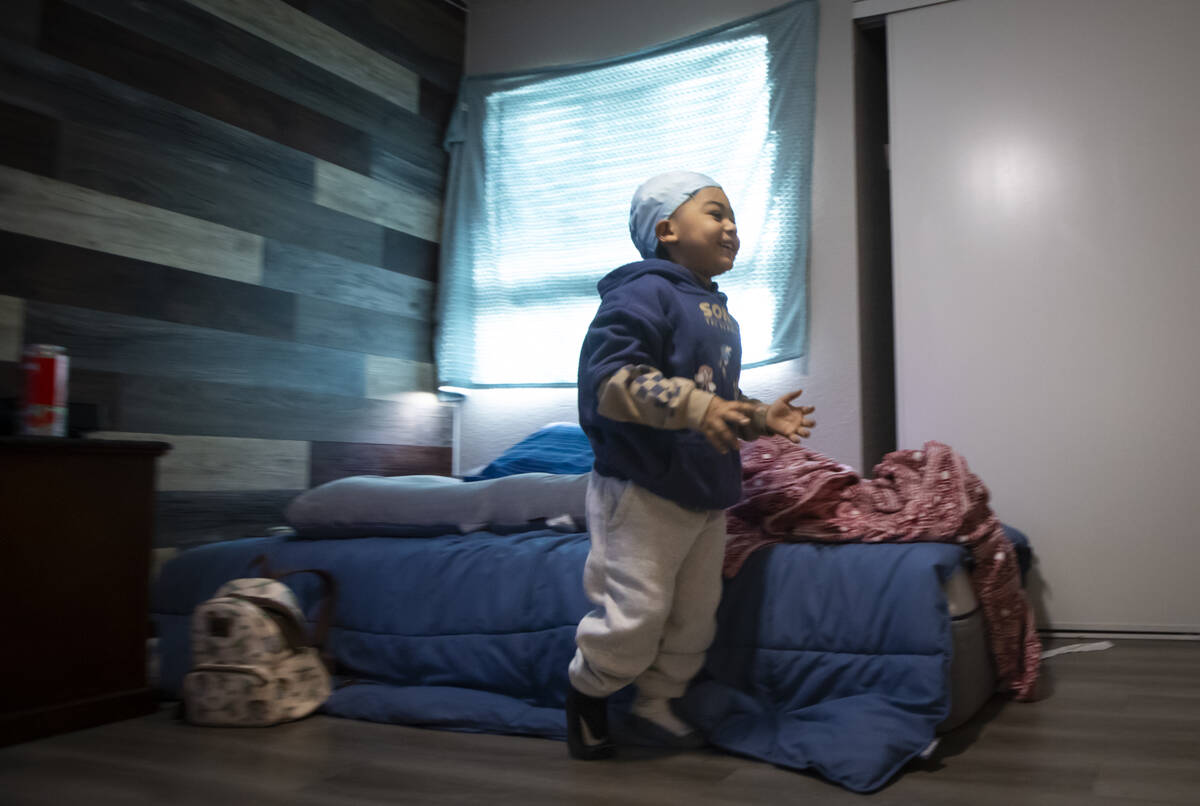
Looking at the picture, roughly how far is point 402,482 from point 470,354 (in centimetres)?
135

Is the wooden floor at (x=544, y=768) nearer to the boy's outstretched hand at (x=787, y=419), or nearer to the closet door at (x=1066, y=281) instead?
the boy's outstretched hand at (x=787, y=419)

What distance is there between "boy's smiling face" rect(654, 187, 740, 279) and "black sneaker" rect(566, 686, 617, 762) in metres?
0.79

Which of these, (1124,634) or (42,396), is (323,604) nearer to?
(42,396)

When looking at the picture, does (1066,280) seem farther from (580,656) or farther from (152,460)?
(152,460)

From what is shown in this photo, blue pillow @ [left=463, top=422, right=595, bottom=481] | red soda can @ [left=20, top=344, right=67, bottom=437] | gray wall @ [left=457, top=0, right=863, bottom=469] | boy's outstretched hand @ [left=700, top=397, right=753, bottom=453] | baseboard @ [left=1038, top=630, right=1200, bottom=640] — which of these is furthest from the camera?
gray wall @ [left=457, top=0, right=863, bottom=469]

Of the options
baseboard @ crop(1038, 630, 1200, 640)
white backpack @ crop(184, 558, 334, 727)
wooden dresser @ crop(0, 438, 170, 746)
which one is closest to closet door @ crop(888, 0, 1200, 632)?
baseboard @ crop(1038, 630, 1200, 640)

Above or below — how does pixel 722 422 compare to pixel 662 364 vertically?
below

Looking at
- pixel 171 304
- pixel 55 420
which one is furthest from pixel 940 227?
pixel 55 420

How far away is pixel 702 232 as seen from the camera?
181cm

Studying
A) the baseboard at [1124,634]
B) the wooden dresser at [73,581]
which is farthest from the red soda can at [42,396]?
the baseboard at [1124,634]

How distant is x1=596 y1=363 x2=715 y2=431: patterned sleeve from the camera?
1490 mm

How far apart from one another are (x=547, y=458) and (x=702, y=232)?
1.06 meters

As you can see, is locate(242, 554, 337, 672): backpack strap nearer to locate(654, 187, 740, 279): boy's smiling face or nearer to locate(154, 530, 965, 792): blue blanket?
locate(154, 530, 965, 792): blue blanket

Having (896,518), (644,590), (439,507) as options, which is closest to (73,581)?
(439,507)
